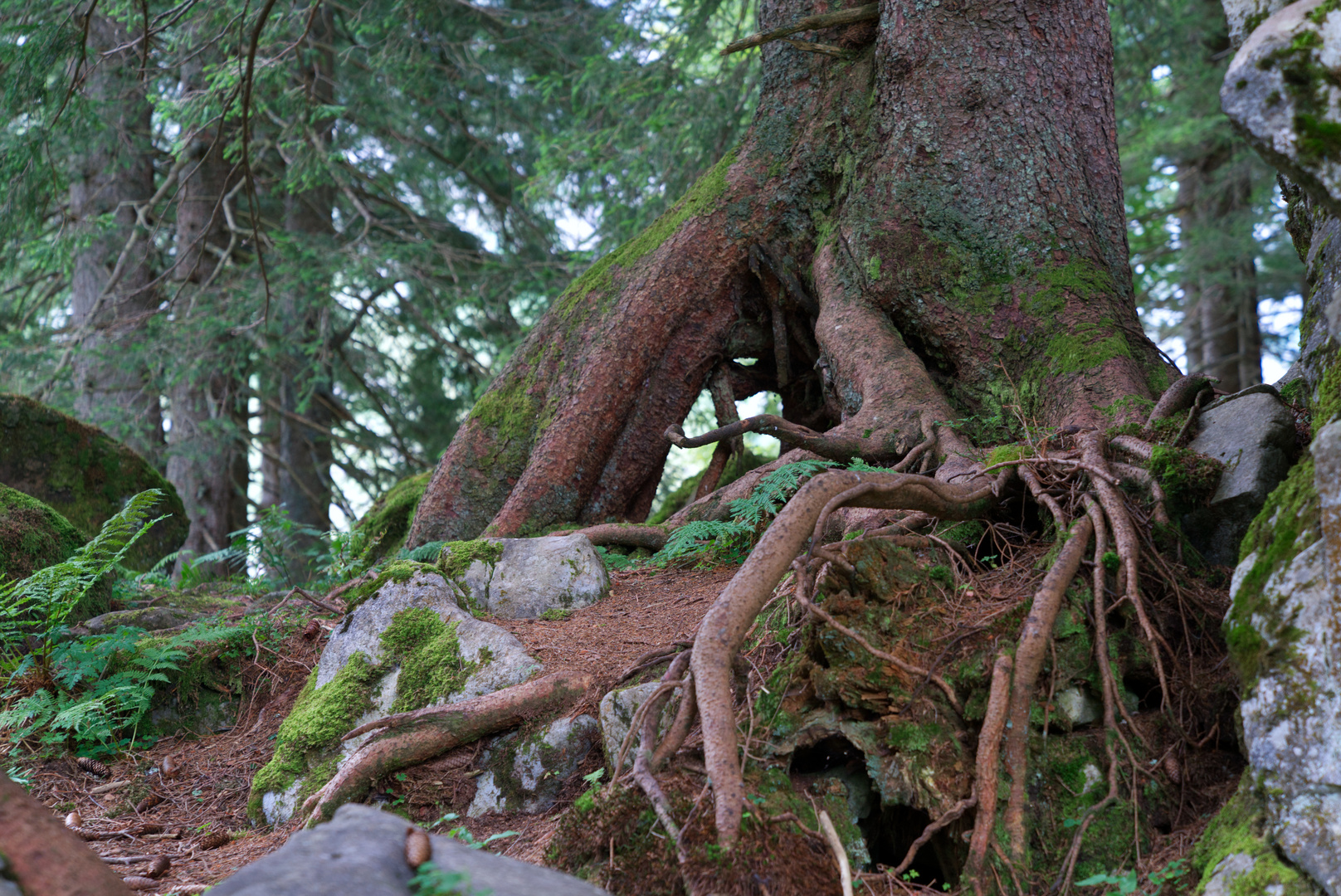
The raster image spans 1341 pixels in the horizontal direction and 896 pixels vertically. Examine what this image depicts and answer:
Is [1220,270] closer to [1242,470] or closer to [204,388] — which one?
[1242,470]

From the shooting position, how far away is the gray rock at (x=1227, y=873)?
2.27 m

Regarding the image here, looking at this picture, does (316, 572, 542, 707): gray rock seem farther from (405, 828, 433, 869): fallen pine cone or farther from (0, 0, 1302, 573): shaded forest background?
(0, 0, 1302, 573): shaded forest background

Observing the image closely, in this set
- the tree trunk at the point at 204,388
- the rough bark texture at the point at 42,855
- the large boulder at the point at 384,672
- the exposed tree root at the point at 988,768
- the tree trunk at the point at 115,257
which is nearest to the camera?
the rough bark texture at the point at 42,855

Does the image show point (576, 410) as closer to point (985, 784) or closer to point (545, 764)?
point (545, 764)

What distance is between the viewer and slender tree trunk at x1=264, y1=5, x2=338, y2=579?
10.9 metres

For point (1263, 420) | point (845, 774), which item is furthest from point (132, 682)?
point (1263, 420)

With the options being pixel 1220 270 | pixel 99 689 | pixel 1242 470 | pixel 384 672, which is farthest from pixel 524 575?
pixel 1220 270

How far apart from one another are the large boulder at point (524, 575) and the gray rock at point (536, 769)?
4.00 ft

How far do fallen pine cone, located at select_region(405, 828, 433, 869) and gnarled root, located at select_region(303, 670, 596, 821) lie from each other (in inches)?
69.3

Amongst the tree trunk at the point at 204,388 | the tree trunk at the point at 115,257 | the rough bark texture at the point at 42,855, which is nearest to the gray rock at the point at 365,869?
the rough bark texture at the point at 42,855

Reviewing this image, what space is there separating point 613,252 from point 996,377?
11.0ft

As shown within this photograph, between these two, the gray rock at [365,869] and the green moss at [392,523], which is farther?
the green moss at [392,523]

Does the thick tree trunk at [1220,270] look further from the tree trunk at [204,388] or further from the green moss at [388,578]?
the tree trunk at [204,388]

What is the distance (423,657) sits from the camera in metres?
4.27
